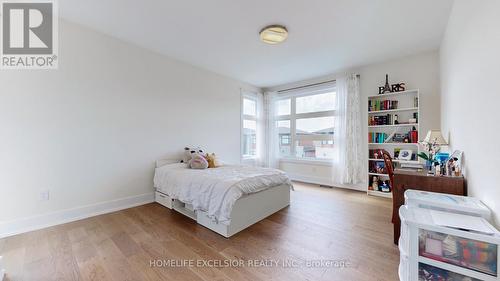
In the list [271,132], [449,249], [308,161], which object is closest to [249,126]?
[271,132]

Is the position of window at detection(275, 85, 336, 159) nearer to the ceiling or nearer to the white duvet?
the ceiling

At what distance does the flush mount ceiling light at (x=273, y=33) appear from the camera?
2.53 m

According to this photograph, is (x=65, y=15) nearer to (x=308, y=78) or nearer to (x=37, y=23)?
(x=37, y=23)

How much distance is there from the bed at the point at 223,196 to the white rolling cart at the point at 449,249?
4.90ft

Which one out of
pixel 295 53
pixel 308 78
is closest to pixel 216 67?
pixel 295 53

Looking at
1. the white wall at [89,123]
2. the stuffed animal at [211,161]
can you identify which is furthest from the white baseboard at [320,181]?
the white wall at [89,123]

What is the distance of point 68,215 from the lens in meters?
2.46

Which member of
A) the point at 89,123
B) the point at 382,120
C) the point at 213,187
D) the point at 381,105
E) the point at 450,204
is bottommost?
the point at 213,187

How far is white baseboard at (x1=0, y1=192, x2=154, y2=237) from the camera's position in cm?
211

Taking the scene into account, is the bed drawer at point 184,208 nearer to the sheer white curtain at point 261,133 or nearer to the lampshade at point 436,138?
the sheer white curtain at point 261,133

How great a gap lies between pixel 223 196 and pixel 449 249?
1.77 meters

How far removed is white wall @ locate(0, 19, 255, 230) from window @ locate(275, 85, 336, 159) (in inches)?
103

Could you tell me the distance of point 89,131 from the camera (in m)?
2.63

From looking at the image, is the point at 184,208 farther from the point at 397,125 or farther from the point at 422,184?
the point at 397,125
